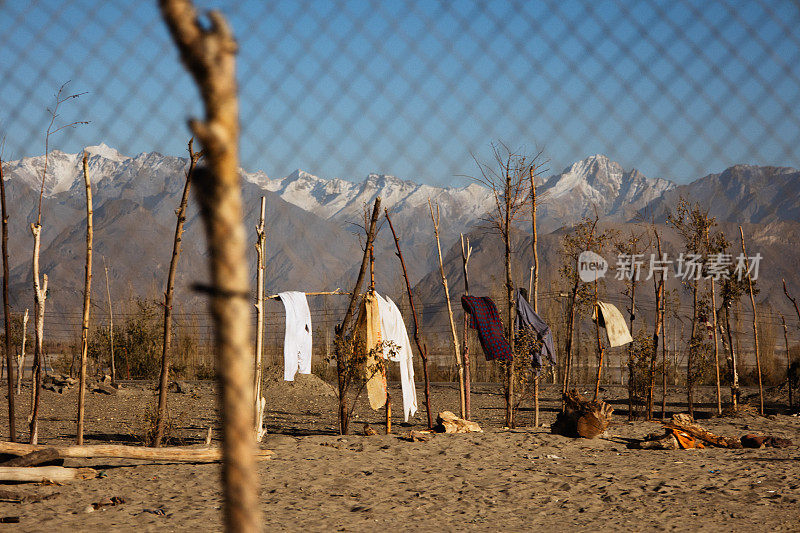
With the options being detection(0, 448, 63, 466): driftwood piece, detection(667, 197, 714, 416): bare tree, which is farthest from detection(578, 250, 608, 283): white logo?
detection(0, 448, 63, 466): driftwood piece

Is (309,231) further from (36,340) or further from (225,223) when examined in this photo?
(225,223)

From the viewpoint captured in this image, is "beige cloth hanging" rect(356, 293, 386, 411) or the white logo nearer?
"beige cloth hanging" rect(356, 293, 386, 411)

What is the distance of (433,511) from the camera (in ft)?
15.2

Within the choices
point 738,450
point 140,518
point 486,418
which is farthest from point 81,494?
point 486,418

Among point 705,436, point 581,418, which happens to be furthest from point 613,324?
point 705,436

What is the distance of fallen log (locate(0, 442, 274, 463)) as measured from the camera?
5238mm

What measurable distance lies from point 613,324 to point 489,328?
1.57 meters

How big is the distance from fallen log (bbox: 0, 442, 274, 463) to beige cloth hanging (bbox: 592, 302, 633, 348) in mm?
4439

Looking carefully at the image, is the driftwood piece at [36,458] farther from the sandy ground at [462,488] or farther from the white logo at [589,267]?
the white logo at [589,267]

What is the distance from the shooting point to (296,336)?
7.09 meters

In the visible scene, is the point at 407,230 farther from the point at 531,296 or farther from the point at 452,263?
the point at 531,296

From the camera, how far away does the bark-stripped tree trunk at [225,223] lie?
65 centimetres

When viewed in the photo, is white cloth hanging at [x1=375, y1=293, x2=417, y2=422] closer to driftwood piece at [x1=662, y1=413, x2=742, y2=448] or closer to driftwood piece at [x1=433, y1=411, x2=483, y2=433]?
driftwood piece at [x1=433, y1=411, x2=483, y2=433]

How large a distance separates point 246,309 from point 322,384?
13873 mm
